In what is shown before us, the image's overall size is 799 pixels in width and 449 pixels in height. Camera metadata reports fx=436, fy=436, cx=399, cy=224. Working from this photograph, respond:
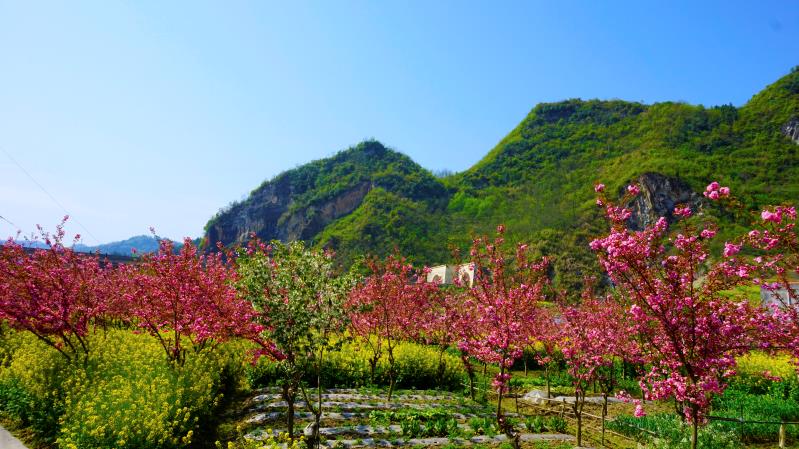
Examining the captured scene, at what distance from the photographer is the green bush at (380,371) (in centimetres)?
1526

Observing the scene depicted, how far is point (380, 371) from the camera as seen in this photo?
17266 mm

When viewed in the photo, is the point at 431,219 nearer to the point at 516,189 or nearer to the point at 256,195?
the point at 516,189

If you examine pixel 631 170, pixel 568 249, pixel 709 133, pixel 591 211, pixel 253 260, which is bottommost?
pixel 253 260

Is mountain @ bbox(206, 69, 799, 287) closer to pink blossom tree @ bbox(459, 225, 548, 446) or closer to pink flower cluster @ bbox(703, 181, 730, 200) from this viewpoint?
pink blossom tree @ bbox(459, 225, 548, 446)

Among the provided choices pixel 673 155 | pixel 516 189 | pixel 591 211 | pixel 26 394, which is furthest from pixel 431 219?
pixel 26 394

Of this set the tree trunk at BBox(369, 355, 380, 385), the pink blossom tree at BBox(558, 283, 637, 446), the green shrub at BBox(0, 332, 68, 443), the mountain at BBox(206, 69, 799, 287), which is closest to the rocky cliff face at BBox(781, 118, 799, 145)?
the mountain at BBox(206, 69, 799, 287)

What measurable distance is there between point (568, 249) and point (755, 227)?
72.6 metres

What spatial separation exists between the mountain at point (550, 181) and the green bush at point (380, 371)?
26.9 m

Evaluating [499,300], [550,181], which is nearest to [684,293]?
[499,300]

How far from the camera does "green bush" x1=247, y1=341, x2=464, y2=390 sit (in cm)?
1526

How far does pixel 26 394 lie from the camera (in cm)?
1135

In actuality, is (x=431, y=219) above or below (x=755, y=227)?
above

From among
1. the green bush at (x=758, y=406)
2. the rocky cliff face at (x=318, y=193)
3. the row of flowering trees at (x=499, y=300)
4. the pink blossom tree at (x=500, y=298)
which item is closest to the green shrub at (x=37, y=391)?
the row of flowering trees at (x=499, y=300)

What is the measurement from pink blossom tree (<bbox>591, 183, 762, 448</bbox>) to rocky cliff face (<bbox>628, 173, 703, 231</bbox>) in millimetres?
79051
